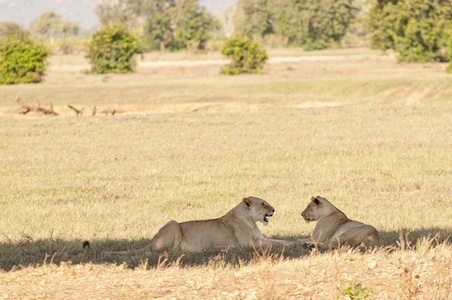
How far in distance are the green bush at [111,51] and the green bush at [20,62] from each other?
7496 millimetres

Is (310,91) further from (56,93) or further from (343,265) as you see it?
(343,265)

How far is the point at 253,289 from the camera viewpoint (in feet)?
20.5

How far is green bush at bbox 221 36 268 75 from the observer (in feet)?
159

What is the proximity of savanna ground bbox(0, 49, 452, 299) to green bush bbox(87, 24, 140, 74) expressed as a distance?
1881 cm

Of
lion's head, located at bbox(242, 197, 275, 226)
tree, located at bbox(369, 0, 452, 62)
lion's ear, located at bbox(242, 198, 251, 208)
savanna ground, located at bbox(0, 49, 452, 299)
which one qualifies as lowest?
savanna ground, located at bbox(0, 49, 452, 299)

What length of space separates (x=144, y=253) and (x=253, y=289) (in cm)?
219

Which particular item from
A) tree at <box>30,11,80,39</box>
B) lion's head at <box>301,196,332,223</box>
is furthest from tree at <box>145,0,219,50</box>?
tree at <box>30,11,80,39</box>

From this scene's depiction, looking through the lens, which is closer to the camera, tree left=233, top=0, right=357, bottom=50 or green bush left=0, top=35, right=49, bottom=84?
green bush left=0, top=35, right=49, bottom=84

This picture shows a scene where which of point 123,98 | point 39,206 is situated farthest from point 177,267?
point 123,98

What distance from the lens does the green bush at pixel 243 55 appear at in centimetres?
4847

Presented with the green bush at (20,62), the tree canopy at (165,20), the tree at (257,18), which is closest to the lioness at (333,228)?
the green bush at (20,62)

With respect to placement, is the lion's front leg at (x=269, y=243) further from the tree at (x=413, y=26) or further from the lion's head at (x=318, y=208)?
the tree at (x=413, y=26)

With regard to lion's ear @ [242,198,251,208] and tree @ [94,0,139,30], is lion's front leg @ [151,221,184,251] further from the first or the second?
tree @ [94,0,139,30]

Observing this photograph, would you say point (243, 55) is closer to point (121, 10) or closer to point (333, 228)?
point (333, 228)
